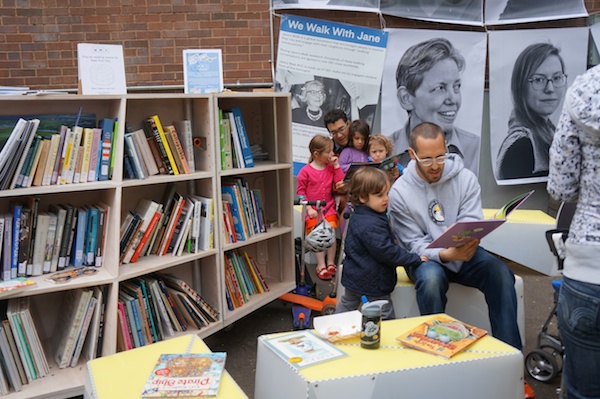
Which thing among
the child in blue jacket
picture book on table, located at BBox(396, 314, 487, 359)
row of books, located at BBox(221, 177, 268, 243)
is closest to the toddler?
row of books, located at BBox(221, 177, 268, 243)

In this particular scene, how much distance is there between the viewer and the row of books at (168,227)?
120 inches

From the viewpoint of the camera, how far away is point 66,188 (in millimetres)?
2682

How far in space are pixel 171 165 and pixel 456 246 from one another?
1.61 metres

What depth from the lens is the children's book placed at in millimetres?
2104

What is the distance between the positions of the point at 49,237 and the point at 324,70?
364 centimetres

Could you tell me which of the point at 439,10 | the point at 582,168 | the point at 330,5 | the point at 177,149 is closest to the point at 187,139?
the point at 177,149

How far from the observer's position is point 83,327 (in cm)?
280

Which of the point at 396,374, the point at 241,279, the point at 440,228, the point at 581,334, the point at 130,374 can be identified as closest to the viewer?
the point at 581,334

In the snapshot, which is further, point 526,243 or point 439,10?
point 439,10

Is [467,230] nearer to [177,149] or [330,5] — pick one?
[177,149]

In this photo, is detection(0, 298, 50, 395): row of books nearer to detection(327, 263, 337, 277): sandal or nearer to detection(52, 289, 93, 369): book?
detection(52, 289, 93, 369): book

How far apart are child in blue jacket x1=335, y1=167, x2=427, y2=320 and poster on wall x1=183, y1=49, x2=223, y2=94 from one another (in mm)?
1131

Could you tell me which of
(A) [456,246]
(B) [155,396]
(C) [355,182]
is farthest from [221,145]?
(B) [155,396]

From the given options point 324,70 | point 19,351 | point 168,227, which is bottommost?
point 19,351
